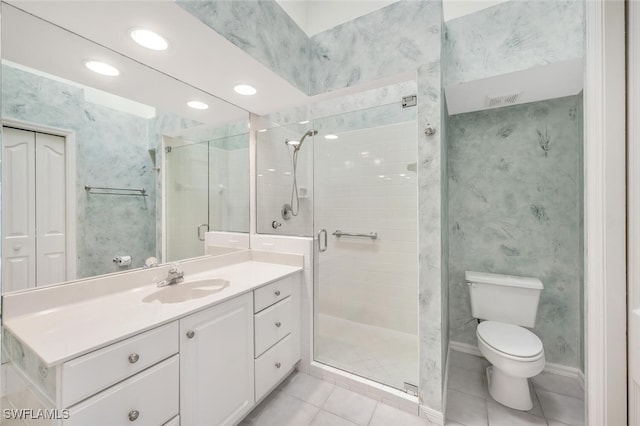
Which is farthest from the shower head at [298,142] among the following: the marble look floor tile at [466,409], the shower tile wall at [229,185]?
the marble look floor tile at [466,409]

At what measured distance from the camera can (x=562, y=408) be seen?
5.69ft

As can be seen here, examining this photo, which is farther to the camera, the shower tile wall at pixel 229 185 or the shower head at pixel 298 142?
the shower head at pixel 298 142

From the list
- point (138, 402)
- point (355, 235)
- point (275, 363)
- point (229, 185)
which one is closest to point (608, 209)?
point (138, 402)

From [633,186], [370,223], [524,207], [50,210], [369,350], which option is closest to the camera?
[633,186]

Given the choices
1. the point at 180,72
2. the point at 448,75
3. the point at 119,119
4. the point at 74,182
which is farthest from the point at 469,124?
the point at 74,182

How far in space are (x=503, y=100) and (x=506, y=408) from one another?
224cm

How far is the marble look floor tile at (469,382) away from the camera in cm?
190

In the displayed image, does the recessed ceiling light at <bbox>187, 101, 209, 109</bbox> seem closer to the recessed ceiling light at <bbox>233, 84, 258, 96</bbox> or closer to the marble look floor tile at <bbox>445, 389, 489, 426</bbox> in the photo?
the recessed ceiling light at <bbox>233, 84, 258, 96</bbox>

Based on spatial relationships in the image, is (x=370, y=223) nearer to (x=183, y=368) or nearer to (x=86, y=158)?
(x=183, y=368)

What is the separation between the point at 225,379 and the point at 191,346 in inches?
13.1

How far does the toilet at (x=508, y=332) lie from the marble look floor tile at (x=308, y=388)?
1.14 metres

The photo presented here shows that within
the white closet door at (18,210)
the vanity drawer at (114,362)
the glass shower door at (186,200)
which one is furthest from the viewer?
the glass shower door at (186,200)

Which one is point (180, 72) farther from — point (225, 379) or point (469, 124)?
point (469, 124)

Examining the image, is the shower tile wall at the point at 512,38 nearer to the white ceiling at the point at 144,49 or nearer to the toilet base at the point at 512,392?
the white ceiling at the point at 144,49
